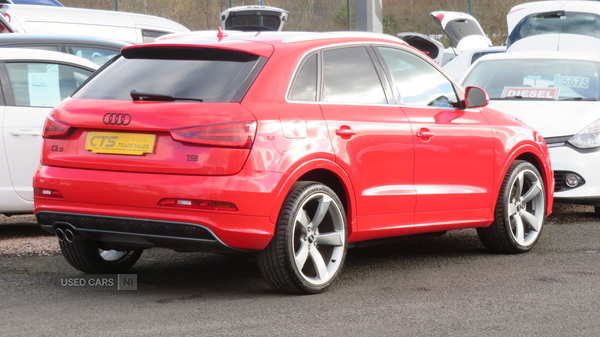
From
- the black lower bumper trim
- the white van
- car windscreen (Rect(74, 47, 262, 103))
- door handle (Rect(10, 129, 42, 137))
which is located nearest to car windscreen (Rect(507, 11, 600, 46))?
the white van

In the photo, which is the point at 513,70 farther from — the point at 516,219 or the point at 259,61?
the point at 259,61

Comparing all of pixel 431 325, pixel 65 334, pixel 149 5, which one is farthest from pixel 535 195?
pixel 149 5

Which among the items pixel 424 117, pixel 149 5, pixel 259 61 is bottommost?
pixel 149 5

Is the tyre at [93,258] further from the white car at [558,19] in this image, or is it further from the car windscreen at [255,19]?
the car windscreen at [255,19]

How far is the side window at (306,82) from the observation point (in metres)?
5.54

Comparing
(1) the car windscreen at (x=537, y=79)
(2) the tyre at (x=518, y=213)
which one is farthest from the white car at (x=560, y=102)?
(2) the tyre at (x=518, y=213)

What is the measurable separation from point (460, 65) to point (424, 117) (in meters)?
9.71

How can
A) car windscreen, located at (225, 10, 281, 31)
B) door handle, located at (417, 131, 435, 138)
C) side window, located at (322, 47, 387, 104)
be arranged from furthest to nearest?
car windscreen, located at (225, 10, 281, 31) → door handle, located at (417, 131, 435, 138) → side window, located at (322, 47, 387, 104)

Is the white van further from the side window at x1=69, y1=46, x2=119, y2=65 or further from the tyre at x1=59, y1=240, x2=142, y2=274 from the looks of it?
the tyre at x1=59, y1=240, x2=142, y2=274

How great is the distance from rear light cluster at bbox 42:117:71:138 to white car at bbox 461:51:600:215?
4.87 m

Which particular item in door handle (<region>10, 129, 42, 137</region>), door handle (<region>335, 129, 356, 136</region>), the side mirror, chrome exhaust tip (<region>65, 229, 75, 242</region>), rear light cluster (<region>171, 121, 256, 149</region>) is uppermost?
rear light cluster (<region>171, 121, 256, 149</region>)

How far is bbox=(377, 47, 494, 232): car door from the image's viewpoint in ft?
20.7

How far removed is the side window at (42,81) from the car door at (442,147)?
3.18 m

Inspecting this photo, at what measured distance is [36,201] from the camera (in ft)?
18.3
